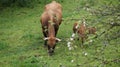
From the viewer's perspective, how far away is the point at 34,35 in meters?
12.8

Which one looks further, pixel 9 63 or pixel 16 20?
pixel 16 20

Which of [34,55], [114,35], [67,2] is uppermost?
[114,35]

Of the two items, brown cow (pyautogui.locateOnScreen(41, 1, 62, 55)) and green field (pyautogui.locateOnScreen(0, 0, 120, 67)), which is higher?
brown cow (pyautogui.locateOnScreen(41, 1, 62, 55))

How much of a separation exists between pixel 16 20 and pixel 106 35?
10412 millimetres

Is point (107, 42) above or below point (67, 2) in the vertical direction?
above

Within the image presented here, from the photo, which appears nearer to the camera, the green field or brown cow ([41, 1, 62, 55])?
the green field

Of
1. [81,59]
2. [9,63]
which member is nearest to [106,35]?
[81,59]

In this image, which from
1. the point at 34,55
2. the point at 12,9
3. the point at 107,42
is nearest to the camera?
the point at 107,42

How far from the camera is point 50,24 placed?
35.4 ft

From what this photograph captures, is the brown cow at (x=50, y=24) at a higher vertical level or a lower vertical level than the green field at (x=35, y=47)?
higher

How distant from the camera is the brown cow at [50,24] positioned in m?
10.3

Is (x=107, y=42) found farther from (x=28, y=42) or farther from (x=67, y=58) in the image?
(x=28, y=42)

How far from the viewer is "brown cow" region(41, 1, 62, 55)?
33.8ft

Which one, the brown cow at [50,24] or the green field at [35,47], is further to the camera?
the brown cow at [50,24]
